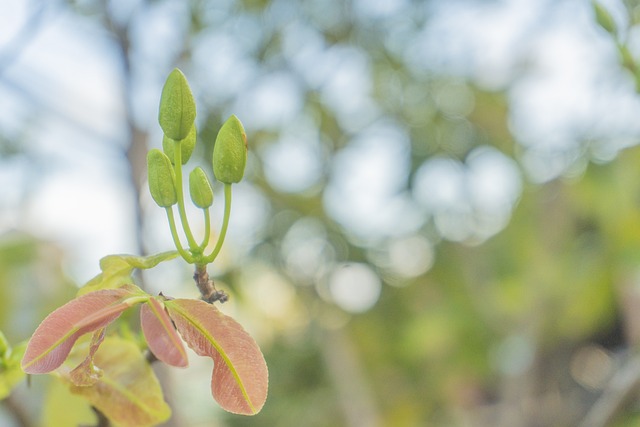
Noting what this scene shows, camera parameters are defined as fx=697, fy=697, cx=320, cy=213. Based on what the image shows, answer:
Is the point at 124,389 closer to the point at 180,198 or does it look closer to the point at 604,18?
the point at 180,198

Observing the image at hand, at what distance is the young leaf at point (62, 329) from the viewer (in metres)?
0.26

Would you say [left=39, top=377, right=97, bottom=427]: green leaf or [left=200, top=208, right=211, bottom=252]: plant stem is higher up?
[left=200, top=208, right=211, bottom=252]: plant stem

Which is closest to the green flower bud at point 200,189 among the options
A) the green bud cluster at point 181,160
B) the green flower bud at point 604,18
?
the green bud cluster at point 181,160

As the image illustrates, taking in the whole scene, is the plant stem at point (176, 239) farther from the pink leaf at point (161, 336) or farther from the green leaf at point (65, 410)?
the green leaf at point (65, 410)

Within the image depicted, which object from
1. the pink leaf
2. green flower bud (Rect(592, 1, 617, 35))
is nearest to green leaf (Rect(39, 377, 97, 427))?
the pink leaf

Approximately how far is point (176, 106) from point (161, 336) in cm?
9

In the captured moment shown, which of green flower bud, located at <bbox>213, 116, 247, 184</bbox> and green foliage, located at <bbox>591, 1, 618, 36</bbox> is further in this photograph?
green foliage, located at <bbox>591, 1, 618, 36</bbox>

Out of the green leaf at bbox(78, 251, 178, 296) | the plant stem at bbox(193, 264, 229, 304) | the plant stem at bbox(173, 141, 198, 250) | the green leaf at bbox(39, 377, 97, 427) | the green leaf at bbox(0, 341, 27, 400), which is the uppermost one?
the plant stem at bbox(173, 141, 198, 250)

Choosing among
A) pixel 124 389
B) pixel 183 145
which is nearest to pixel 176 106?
pixel 183 145

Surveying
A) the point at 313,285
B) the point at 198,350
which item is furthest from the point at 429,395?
the point at 198,350

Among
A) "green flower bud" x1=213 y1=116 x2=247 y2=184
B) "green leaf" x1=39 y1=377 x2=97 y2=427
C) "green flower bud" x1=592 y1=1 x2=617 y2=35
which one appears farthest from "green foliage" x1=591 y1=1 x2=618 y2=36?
"green leaf" x1=39 y1=377 x2=97 y2=427

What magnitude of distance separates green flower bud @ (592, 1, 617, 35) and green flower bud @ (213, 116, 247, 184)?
306 mm

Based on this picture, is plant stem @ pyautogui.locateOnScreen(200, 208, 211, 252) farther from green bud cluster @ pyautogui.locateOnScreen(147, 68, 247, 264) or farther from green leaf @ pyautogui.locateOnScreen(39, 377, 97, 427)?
green leaf @ pyautogui.locateOnScreen(39, 377, 97, 427)

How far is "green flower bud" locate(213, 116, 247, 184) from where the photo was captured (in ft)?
0.95
